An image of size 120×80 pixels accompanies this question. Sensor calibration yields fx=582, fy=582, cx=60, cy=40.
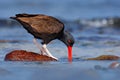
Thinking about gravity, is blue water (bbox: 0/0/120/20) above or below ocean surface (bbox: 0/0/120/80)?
above

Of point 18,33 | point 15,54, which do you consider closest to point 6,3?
point 18,33

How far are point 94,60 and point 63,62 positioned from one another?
0.72m

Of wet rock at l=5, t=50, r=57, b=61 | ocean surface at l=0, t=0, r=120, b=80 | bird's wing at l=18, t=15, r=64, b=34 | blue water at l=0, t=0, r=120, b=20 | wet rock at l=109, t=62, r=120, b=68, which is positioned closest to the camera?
ocean surface at l=0, t=0, r=120, b=80

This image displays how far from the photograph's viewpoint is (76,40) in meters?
18.7

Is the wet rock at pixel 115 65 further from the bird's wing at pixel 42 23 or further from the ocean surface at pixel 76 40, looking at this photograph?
the bird's wing at pixel 42 23

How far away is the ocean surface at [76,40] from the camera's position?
11.1 meters

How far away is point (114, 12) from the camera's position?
29.8 metres

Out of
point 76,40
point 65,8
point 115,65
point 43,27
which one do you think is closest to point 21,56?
point 43,27

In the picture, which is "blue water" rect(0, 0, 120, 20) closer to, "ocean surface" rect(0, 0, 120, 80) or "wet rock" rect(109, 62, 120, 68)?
"ocean surface" rect(0, 0, 120, 80)

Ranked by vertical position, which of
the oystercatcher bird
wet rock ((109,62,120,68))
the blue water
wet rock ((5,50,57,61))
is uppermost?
the blue water

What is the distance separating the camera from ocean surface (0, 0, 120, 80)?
11.1 m

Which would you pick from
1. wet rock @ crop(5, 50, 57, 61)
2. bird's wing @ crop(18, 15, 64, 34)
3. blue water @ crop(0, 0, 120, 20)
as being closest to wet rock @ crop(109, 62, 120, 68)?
wet rock @ crop(5, 50, 57, 61)

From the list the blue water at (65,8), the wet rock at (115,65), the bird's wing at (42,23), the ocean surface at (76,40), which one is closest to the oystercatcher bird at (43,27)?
the bird's wing at (42,23)

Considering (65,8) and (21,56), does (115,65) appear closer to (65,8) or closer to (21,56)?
(21,56)
